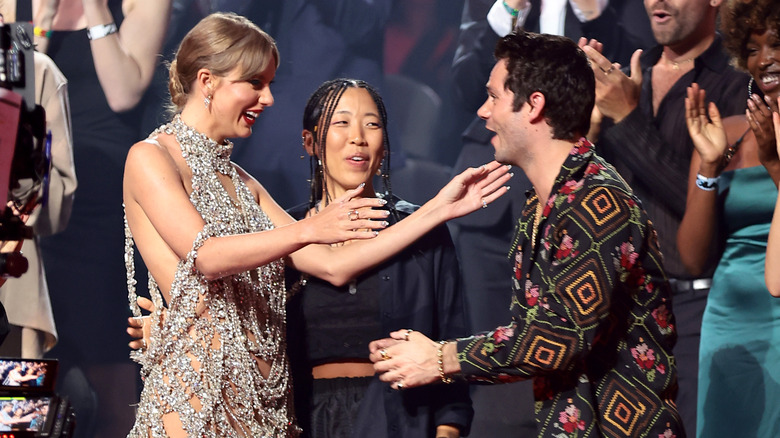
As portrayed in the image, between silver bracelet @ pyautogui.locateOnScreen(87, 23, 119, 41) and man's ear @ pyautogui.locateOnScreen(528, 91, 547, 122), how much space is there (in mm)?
2204

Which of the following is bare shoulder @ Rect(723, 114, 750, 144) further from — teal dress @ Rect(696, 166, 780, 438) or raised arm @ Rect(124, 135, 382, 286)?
raised arm @ Rect(124, 135, 382, 286)

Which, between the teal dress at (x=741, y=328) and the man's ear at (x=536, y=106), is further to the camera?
the teal dress at (x=741, y=328)

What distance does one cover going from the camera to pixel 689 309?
3201mm

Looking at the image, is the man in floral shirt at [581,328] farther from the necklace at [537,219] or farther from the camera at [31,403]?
the camera at [31,403]

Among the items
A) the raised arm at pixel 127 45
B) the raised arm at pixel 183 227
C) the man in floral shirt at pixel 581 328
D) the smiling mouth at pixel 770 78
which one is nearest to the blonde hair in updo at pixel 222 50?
the raised arm at pixel 183 227

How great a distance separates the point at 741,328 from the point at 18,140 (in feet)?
8.46

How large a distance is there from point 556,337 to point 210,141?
3.55 ft

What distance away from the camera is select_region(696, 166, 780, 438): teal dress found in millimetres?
2951

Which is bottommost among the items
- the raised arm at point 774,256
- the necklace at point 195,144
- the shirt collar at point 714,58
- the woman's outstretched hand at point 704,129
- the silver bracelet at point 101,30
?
the raised arm at point 774,256

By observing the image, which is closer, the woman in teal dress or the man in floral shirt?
the man in floral shirt

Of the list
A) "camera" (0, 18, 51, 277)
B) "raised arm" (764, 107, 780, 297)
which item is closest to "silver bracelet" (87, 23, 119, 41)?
"camera" (0, 18, 51, 277)

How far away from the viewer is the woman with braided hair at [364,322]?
242 centimetres

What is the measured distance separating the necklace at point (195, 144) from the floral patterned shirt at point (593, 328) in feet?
2.83

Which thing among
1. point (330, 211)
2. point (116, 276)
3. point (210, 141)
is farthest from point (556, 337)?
point (116, 276)
